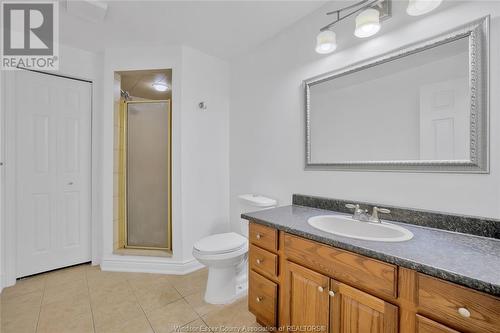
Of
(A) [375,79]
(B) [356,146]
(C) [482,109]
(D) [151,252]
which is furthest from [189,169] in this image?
(C) [482,109]

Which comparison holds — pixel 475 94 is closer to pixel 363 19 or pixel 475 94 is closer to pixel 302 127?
pixel 363 19

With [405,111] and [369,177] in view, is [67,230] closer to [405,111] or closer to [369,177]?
[369,177]

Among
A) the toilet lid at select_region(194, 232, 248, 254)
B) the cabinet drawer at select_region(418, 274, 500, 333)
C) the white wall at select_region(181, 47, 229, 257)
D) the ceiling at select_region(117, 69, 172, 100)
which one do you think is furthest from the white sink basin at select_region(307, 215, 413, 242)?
the ceiling at select_region(117, 69, 172, 100)

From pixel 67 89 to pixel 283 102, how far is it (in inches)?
90.0

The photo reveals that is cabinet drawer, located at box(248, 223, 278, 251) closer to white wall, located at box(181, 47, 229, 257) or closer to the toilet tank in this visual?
the toilet tank

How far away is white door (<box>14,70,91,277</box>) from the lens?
2225mm

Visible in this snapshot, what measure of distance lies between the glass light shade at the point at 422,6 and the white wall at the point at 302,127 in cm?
12

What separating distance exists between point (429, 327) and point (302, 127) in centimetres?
144

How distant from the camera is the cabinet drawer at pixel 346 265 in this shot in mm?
922

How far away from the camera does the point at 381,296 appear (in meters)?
0.94

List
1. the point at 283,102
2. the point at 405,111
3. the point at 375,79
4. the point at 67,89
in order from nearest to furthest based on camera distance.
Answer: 1. the point at 405,111
2. the point at 375,79
3. the point at 283,102
4. the point at 67,89

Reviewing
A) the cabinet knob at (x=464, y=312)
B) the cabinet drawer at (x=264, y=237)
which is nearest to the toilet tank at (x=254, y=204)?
the cabinet drawer at (x=264, y=237)

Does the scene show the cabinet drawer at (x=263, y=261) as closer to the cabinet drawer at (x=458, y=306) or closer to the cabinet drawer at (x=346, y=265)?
the cabinet drawer at (x=346, y=265)

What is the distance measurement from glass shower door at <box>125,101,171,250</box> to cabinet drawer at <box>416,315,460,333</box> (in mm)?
2421
